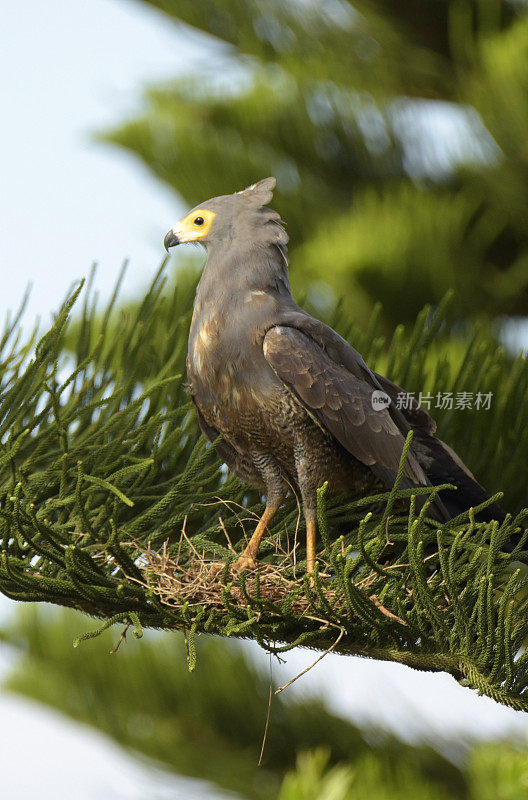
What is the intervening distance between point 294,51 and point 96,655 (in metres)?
2.22

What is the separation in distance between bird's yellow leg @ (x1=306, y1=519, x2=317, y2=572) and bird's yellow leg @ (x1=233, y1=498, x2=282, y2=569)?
9cm

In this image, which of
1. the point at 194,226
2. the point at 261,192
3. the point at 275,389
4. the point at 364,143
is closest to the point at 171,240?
the point at 194,226

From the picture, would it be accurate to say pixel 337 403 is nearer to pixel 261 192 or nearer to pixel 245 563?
pixel 245 563

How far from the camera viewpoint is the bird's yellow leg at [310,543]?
146 cm

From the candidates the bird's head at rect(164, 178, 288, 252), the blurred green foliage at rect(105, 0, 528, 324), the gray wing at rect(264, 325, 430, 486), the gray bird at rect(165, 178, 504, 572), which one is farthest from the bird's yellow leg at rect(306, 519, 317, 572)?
the blurred green foliage at rect(105, 0, 528, 324)

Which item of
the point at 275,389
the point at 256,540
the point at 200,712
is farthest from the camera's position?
the point at 200,712

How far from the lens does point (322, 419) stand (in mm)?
1480

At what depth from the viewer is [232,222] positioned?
1.61 m

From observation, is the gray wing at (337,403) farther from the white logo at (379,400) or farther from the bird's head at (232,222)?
the bird's head at (232,222)

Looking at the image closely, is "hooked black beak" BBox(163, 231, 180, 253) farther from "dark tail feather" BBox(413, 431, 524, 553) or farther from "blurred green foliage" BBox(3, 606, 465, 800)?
"blurred green foliage" BBox(3, 606, 465, 800)

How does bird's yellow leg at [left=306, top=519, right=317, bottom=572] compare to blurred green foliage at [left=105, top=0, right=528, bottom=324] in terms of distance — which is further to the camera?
blurred green foliage at [left=105, top=0, right=528, bottom=324]

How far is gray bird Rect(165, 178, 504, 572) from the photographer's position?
1.48 metres

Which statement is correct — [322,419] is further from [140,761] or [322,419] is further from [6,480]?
[140,761]

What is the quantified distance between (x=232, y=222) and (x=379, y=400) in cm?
39
